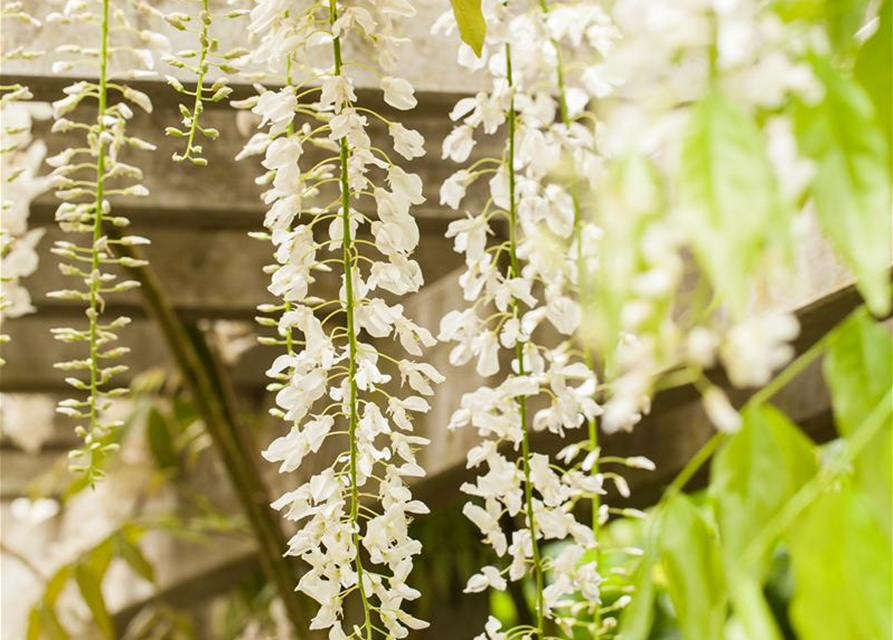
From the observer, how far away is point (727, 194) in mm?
475

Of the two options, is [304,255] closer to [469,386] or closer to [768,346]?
[768,346]

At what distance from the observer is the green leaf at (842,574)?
1.77 ft

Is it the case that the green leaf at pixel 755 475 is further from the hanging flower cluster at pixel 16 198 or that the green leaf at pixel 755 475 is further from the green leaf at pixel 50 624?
the green leaf at pixel 50 624

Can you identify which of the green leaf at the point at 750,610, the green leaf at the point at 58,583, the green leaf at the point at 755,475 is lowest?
the green leaf at the point at 750,610

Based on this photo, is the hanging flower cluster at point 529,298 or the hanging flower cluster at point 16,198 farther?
the hanging flower cluster at point 16,198

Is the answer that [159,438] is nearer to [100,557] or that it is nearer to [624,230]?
[100,557]

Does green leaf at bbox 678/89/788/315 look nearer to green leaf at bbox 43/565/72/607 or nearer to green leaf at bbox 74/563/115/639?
green leaf at bbox 74/563/115/639

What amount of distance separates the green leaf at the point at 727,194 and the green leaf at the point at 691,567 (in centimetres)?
20

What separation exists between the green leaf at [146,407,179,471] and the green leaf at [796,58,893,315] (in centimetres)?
290

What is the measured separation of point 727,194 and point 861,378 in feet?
0.54

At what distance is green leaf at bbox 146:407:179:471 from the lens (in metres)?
3.34

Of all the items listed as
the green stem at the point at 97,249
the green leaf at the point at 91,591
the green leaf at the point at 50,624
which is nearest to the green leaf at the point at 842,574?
the green stem at the point at 97,249

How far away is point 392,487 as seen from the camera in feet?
3.81

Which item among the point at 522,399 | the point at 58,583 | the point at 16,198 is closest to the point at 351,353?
the point at 522,399
